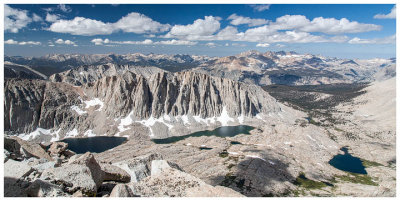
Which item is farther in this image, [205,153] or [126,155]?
[205,153]

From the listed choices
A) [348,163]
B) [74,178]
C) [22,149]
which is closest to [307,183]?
[348,163]

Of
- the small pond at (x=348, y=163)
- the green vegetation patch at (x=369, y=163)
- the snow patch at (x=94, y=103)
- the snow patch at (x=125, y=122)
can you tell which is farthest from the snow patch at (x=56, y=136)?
the green vegetation patch at (x=369, y=163)

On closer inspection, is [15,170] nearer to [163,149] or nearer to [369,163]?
[163,149]

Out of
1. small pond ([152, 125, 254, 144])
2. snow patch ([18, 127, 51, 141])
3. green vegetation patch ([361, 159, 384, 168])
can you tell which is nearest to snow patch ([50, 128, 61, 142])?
snow patch ([18, 127, 51, 141])

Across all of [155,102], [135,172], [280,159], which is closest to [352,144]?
[280,159]

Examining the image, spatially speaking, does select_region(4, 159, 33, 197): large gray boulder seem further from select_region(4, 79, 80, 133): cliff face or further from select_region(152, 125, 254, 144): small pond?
select_region(4, 79, 80, 133): cliff face

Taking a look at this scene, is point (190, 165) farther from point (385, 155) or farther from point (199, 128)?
point (385, 155)
